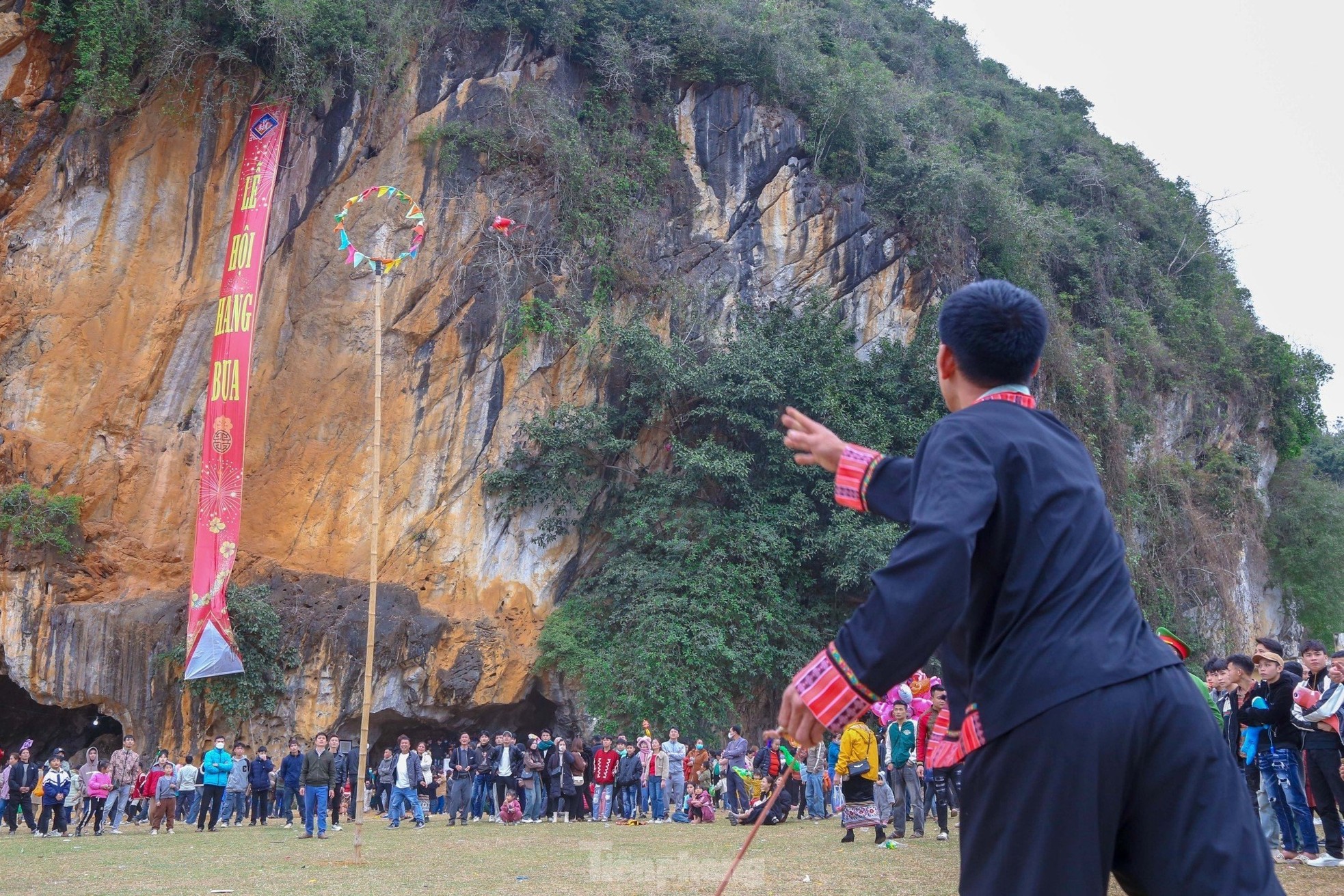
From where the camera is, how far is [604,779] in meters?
17.4

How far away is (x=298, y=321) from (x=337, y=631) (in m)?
7.11

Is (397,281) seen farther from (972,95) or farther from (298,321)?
(972,95)

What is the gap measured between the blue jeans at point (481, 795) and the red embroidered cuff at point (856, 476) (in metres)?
17.4

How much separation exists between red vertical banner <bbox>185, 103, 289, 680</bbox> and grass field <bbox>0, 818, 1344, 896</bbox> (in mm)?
4425

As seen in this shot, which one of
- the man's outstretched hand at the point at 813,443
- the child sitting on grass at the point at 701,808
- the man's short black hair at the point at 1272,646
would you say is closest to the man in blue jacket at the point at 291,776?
the child sitting on grass at the point at 701,808

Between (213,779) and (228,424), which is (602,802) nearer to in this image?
(213,779)

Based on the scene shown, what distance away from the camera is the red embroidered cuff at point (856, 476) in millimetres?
2643

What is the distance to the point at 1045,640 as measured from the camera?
209 centimetres

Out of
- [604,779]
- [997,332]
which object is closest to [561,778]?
[604,779]

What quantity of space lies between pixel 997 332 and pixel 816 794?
15.5 meters

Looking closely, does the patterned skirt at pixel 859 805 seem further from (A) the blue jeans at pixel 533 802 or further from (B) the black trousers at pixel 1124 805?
(B) the black trousers at pixel 1124 805

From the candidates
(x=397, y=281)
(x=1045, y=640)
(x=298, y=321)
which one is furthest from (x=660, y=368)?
(x=1045, y=640)

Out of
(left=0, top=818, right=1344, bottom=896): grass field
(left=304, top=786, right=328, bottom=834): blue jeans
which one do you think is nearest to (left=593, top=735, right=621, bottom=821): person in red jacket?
(left=0, top=818, right=1344, bottom=896): grass field

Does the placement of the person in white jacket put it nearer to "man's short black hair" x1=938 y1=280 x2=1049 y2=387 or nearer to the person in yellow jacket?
the person in yellow jacket
